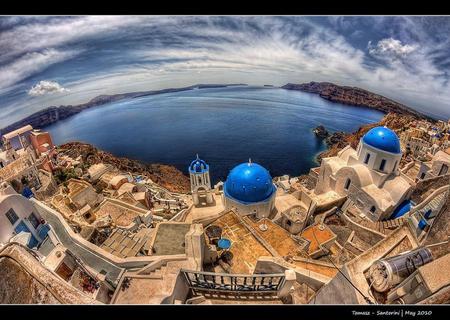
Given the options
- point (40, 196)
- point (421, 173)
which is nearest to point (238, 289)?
point (40, 196)

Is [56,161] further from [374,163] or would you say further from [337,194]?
[374,163]

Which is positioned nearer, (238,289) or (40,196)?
(238,289)

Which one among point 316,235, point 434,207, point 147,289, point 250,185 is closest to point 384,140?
point 316,235

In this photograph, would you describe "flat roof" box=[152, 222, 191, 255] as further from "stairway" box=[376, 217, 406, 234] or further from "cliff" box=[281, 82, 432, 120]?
"cliff" box=[281, 82, 432, 120]

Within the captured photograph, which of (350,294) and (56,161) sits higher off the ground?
(350,294)

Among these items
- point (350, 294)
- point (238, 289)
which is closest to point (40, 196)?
point (238, 289)

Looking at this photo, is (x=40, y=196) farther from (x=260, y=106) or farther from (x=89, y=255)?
(x=260, y=106)
